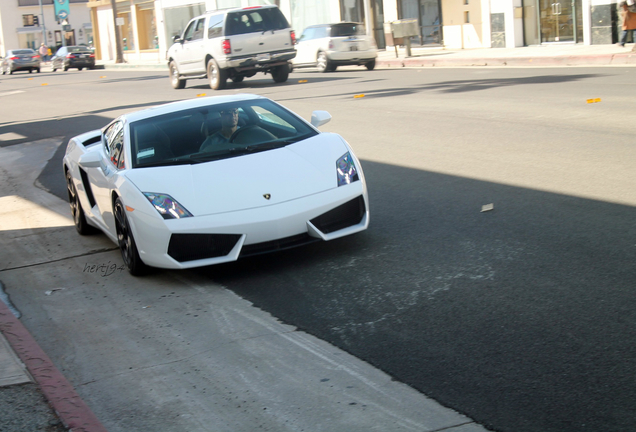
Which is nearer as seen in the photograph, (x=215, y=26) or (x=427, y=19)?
(x=215, y=26)

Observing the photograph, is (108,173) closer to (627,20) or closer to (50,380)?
(50,380)

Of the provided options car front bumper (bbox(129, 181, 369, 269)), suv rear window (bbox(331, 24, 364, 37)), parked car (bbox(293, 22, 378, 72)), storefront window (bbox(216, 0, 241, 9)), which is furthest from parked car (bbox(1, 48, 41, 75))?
car front bumper (bbox(129, 181, 369, 269))

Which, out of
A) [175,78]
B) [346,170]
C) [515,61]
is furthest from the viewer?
[175,78]

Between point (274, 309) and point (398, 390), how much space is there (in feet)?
4.77

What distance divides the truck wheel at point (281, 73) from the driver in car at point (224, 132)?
17.1 m

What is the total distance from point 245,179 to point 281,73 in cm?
1824

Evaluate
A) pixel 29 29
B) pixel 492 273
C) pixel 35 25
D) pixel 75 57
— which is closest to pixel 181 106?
pixel 492 273

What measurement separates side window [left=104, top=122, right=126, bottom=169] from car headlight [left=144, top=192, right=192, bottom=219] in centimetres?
75

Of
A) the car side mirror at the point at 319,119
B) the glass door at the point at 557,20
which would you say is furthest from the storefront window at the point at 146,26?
the car side mirror at the point at 319,119

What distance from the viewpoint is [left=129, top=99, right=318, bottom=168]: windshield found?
6070 mm

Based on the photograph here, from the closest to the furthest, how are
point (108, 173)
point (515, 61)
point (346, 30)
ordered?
1. point (108, 173)
2. point (515, 61)
3. point (346, 30)

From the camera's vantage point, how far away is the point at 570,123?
10.6m

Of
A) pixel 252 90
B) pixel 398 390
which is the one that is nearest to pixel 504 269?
pixel 398 390

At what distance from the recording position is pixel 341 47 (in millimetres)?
26000
